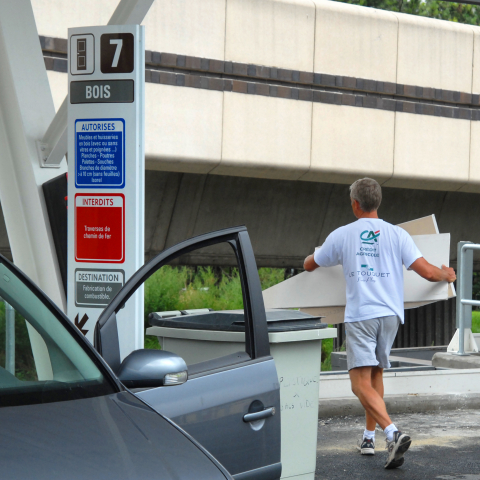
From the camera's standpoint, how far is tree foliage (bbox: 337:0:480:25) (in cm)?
2917

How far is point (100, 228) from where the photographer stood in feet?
14.5

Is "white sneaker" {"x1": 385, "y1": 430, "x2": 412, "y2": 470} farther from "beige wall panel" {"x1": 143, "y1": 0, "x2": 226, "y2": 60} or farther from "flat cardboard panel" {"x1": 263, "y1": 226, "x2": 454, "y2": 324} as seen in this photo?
"beige wall panel" {"x1": 143, "y1": 0, "x2": 226, "y2": 60}

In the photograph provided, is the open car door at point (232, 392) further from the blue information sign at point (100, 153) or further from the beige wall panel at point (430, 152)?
the beige wall panel at point (430, 152)

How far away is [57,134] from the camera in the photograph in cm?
533

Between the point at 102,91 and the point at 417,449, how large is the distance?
3.54m

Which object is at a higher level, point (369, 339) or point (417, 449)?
point (369, 339)

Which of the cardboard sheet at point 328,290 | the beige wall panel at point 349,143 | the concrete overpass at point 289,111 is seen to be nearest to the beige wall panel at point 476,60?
the concrete overpass at point 289,111

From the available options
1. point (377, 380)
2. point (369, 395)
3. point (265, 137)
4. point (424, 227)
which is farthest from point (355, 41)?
point (369, 395)

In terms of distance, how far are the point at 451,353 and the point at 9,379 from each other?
6840mm

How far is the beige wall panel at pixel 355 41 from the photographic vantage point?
1192 cm

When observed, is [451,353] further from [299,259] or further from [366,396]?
[299,259]

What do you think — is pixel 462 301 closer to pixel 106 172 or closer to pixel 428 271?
pixel 428 271

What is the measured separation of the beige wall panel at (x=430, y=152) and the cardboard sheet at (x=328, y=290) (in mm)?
7141

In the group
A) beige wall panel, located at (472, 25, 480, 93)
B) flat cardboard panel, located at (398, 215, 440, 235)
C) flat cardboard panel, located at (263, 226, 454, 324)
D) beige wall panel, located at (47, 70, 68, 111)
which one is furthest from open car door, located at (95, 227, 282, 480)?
beige wall panel, located at (472, 25, 480, 93)
